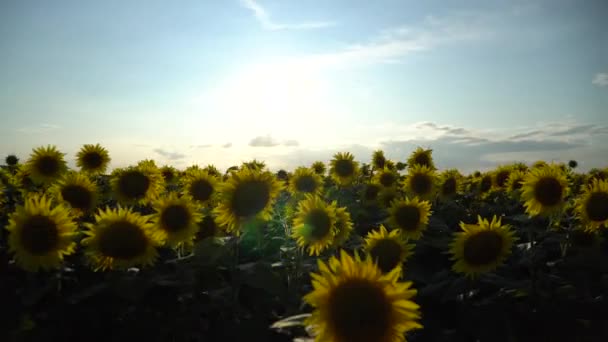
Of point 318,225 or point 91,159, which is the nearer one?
point 318,225

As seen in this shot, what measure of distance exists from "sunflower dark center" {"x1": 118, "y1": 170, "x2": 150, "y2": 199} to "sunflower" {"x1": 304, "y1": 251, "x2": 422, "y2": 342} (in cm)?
653

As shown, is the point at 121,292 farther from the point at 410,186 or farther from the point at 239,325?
the point at 410,186

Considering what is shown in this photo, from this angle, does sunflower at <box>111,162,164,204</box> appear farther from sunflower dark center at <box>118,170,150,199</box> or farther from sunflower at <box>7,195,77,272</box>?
sunflower at <box>7,195,77,272</box>

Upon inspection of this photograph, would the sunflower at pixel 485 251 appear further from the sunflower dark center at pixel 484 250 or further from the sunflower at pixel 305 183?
the sunflower at pixel 305 183

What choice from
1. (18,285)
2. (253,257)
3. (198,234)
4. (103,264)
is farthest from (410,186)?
(18,285)

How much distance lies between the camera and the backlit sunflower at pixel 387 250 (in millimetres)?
6188

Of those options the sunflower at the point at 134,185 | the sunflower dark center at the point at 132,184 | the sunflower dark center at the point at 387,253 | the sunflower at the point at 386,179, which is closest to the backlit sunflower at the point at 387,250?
the sunflower dark center at the point at 387,253

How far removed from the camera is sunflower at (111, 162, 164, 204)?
29.2 ft

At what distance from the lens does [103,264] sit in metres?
5.46

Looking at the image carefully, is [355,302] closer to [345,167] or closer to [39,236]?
[39,236]

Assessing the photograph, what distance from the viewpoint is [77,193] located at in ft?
27.3

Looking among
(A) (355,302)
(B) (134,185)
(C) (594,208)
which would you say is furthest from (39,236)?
(C) (594,208)

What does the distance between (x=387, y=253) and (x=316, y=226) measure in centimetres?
119

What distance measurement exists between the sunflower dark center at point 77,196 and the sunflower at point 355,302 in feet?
21.3
